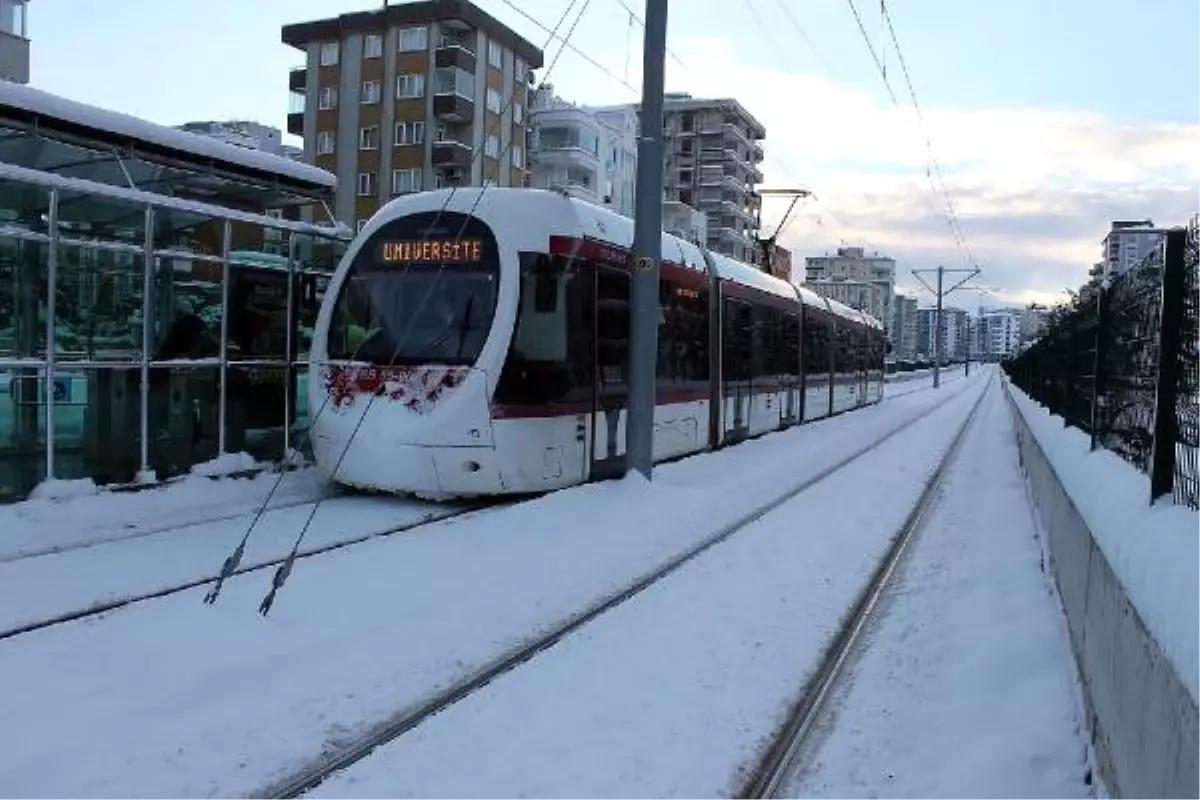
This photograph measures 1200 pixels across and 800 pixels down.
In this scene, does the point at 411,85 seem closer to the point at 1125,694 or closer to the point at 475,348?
the point at 475,348

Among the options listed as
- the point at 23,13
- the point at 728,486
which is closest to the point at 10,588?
the point at 728,486

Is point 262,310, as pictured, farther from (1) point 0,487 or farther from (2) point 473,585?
(2) point 473,585

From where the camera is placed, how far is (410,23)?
58250 mm

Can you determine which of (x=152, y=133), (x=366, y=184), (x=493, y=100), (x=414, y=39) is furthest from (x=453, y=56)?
(x=152, y=133)

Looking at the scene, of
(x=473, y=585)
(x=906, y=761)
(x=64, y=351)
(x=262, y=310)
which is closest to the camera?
(x=906, y=761)

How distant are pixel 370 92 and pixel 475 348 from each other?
53278 mm

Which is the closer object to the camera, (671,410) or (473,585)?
(473,585)

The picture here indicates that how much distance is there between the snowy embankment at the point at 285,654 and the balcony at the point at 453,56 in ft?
165

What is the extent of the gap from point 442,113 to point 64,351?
159ft

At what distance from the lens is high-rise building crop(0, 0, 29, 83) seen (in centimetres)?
3247

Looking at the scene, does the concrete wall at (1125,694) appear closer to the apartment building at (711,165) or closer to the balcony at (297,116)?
the balcony at (297,116)

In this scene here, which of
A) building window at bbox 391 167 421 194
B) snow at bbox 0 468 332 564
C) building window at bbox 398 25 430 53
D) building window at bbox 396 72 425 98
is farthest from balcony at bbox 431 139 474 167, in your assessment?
snow at bbox 0 468 332 564

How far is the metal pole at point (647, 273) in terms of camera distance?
1273 centimetres

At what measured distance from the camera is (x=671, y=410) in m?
14.9
